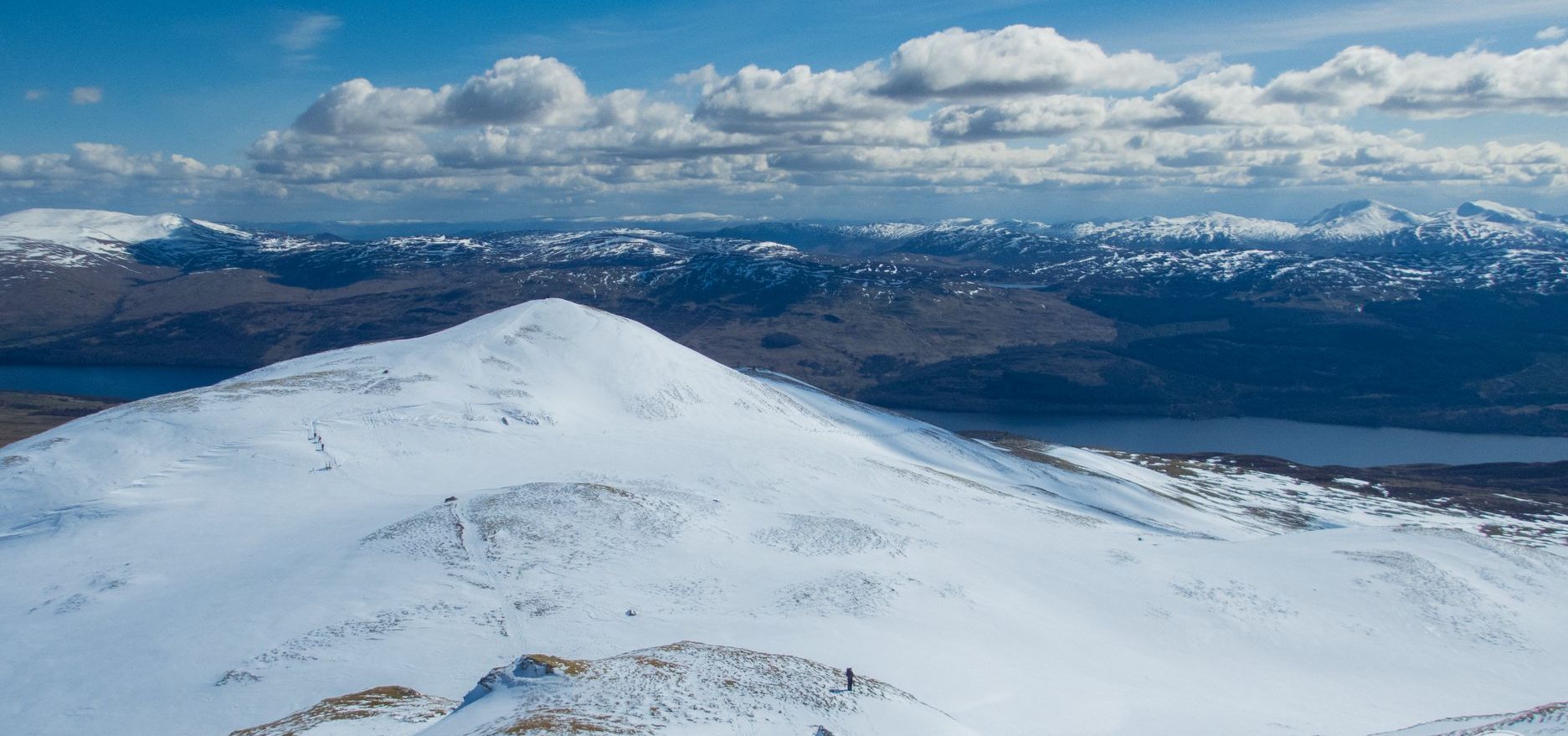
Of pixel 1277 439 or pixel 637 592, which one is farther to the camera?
pixel 1277 439

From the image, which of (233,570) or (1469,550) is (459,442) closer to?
(233,570)

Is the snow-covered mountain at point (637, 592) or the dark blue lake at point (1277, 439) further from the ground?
the snow-covered mountain at point (637, 592)

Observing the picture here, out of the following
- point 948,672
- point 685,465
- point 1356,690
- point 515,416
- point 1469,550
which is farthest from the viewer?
point 515,416

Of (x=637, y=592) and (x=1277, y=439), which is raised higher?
(x=637, y=592)

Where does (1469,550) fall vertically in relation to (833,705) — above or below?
below

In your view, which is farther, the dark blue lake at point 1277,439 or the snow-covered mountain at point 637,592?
the dark blue lake at point 1277,439

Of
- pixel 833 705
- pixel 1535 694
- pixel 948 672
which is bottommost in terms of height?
pixel 1535 694

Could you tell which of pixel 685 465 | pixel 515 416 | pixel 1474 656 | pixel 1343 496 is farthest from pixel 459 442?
pixel 1343 496

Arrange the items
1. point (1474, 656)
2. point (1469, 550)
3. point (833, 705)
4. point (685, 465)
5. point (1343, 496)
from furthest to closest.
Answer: point (1343, 496) → point (685, 465) → point (1469, 550) → point (1474, 656) → point (833, 705)
